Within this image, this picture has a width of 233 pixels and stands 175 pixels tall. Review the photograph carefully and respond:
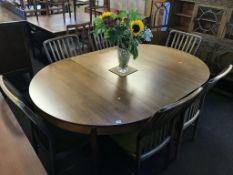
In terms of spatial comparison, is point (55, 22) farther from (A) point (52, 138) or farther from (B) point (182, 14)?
(A) point (52, 138)

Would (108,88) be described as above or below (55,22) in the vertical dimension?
below

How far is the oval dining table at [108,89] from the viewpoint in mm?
1244

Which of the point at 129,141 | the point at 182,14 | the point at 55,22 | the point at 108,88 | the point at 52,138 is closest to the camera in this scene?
the point at 52,138

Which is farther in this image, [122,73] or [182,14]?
[182,14]

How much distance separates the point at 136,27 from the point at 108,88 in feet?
1.60

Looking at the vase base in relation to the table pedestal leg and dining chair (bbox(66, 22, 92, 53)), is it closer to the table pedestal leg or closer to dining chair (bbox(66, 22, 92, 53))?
the table pedestal leg

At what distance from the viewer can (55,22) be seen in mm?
3648

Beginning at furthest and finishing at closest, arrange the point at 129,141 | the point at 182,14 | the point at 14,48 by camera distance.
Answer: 1. the point at 182,14
2. the point at 14,48
3. the point at 129,141

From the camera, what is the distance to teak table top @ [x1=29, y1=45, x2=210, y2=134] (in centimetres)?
126

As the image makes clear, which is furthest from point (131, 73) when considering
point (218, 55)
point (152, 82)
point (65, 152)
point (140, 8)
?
point (140, 8)

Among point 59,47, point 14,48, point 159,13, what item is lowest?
point 14,48

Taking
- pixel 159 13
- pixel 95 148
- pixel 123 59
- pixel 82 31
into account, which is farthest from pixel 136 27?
pixel 159 13

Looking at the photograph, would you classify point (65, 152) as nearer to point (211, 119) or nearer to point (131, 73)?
point (131, 73)

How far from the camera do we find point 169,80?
1.63 meters
